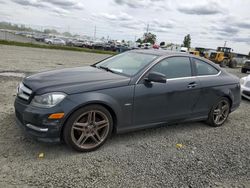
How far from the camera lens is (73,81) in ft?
10.8

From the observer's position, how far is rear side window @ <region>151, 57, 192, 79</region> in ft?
12.8

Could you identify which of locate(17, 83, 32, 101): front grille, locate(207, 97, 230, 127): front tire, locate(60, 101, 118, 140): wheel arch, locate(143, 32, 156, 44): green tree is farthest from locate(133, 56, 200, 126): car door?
locate(143, 32, 156, 44): green tree

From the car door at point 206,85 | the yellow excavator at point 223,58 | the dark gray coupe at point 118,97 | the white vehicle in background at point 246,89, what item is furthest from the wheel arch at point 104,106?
the yellow excavator at point 223,58

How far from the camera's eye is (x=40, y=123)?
296 cm

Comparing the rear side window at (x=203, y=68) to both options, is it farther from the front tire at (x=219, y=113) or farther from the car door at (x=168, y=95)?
the front tire at (x=219, y=113)

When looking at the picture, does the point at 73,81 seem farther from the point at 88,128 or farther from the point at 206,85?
the point at 206,85

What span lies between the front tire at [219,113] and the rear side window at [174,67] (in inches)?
40.7

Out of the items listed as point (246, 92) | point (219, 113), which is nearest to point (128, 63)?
point (219, 113)

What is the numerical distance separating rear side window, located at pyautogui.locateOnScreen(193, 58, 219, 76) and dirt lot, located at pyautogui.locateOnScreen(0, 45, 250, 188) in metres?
1.23

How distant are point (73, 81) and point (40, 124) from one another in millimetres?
751

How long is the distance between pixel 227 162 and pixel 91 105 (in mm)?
2200

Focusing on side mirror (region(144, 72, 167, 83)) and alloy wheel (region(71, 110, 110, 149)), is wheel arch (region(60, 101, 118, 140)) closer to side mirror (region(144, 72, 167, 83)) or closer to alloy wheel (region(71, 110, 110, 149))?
alloy wheel (region(71, 110, 110, 149))

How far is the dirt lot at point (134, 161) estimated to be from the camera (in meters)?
2.72

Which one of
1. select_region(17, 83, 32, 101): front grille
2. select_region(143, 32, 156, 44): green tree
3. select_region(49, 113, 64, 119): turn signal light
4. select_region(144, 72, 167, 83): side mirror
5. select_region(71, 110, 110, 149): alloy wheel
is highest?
select_region(143, 32, 156, 44): green tree
